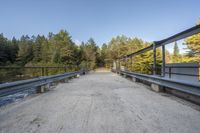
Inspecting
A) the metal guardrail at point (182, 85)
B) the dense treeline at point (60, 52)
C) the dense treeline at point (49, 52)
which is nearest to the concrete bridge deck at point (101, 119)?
the metal guardrail at point (182, 85)

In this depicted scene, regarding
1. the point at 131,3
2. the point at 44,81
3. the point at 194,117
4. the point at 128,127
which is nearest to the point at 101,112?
the point at 128,127

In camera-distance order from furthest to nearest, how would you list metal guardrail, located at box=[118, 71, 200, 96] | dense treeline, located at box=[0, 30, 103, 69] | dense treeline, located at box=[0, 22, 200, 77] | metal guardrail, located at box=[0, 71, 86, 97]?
dense treeline, located at box=[0, 30, 103, 69], dense treeline, located at box=[0, 22, 200, 77], metal guardrail, located at box=[0, 71, 86, 97], metal guardrail, located at box=[118, 71, 200, 96]

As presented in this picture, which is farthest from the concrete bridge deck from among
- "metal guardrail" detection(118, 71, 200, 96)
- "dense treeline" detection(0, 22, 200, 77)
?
"dense treeline" detection(0, 22, 200, 77)

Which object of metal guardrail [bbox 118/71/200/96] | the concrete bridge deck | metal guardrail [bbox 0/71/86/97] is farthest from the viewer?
metal guardrail [bbox 0/71/86/97]

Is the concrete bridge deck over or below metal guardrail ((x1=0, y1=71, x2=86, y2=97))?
below

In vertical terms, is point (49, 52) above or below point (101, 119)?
above

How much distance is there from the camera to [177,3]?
13.7 m

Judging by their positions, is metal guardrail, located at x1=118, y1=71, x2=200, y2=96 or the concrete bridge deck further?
metal guardrail, located at x1=118, y1=71, x2=200, y2=96

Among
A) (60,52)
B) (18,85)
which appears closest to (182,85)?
(18,85)

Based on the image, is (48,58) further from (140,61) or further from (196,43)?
(196,43)

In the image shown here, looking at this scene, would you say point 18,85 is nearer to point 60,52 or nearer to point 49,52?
point 60,52

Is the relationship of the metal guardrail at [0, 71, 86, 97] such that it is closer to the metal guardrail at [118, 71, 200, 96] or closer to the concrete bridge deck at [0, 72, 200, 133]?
the concrete bridge deck at [0, 72, 200, 133]

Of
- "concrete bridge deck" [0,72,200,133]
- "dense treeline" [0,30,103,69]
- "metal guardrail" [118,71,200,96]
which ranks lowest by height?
"concrete bridge deck" [0,72,200,133]

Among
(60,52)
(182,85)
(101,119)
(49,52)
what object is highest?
(49,52)
